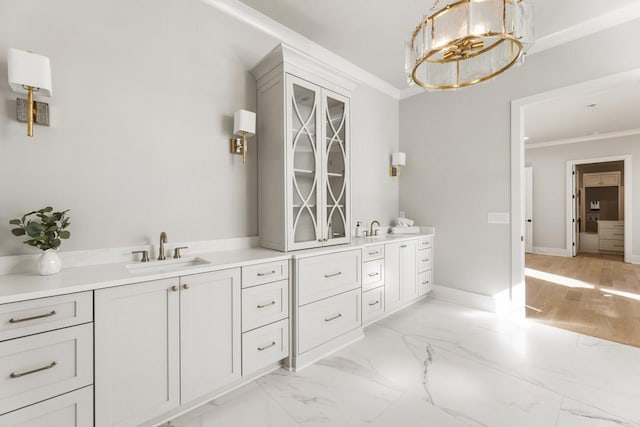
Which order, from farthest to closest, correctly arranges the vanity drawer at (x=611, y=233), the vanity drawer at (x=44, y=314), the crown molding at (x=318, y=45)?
the vanity drawer at (x=611, y=233)
the crown molding at (x=318, y=45)
the vanity drawer at (x=44, y=314)

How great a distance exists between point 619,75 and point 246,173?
339cm

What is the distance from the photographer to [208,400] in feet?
5.74

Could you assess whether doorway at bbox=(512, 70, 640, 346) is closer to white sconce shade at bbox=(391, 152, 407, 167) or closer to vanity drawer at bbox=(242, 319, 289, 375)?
white sconce shade at bbox=(391, 152, 407, 167)

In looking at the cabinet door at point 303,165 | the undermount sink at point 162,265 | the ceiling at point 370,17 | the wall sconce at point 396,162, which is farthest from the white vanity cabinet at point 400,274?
the ceiling at point 370,17

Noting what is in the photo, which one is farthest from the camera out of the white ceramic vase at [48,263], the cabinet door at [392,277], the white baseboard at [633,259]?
the white baseboard at [633,259]

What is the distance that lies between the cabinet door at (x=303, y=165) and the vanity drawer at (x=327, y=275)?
190 mm

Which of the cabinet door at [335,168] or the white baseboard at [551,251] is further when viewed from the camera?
the white baseboard at [551,251]

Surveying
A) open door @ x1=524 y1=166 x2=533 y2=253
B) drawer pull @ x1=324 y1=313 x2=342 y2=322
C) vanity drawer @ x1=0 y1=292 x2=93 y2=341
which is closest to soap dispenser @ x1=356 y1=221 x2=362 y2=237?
drawer pull @ x1=324 y1=313 x2=342 y2=322

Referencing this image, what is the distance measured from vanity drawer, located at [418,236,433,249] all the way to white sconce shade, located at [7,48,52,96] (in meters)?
3.48

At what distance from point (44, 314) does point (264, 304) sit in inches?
43.1

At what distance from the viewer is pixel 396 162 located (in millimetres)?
3859

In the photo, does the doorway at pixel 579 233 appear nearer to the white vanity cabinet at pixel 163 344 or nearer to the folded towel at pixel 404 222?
the folded towel at pixel 404 222

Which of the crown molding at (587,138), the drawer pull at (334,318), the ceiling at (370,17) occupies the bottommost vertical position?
the drawer pull at (334,318)

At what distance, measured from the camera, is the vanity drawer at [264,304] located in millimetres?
1827
